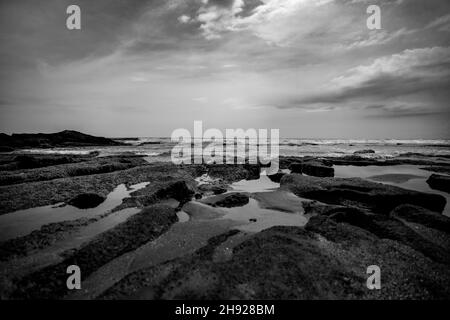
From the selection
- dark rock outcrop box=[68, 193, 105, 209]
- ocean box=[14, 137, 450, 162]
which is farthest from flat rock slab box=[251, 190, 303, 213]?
ocean box=[14, 137, 450, 162]

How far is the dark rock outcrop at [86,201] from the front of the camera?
260 inches

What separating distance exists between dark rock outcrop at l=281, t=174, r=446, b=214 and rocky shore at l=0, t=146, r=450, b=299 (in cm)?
4

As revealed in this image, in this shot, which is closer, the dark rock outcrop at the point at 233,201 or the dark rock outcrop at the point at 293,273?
the dark rock outcrop at the point at 293,273

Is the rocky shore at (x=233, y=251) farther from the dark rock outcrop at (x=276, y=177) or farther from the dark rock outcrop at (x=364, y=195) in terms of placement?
the dark rock outcrop at (x=276, y=177)

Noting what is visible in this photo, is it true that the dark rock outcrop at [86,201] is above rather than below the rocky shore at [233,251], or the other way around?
above

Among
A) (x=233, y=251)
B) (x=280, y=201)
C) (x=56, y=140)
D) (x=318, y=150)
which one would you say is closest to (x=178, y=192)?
(x=280, y=201)

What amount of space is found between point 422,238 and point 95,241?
6060mm

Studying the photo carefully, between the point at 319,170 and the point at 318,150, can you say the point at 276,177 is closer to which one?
the point at 319,170

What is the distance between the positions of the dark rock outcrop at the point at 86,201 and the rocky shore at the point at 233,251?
3 centimetres

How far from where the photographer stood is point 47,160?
43.3 feet

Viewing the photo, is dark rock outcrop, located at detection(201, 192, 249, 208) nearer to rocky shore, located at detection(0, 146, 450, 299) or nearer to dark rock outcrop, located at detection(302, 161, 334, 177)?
rocky shore, located at detection(0, 146, 450, 299)

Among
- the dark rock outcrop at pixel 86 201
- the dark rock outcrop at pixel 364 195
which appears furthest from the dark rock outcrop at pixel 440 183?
the dark rock outcrop at pixel 86 201

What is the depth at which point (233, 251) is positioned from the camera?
158 inches
